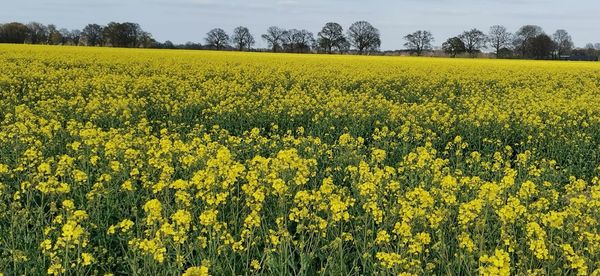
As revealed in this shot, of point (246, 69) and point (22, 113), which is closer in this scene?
point (22, 113)

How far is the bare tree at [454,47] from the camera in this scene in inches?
3022

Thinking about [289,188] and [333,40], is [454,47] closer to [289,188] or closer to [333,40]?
[333,40]

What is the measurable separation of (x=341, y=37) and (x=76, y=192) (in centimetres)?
8021

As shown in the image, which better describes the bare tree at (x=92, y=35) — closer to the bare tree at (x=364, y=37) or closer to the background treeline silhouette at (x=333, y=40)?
the background treeline silhouette at (x=333, y=40)

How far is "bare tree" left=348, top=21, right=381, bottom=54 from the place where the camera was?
3238 inches

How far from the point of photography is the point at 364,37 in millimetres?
85188

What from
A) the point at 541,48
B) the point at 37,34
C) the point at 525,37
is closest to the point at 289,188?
the point at 37,34

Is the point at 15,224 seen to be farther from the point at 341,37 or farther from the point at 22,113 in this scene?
the point at 341,37

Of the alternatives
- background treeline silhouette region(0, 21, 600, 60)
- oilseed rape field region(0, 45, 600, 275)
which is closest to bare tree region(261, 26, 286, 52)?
background treeline silhouette region(0, 21, 600, 60)

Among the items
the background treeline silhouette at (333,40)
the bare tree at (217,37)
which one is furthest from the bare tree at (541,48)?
the bare tree at (217,37)

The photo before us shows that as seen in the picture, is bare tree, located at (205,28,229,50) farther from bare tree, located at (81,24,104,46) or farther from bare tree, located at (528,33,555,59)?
bare tree, located at (528,33,555,59)

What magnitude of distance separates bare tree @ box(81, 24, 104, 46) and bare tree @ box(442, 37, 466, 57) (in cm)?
4591

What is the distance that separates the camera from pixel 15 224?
175 inches

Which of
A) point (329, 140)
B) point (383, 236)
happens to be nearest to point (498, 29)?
point (329, 140)
